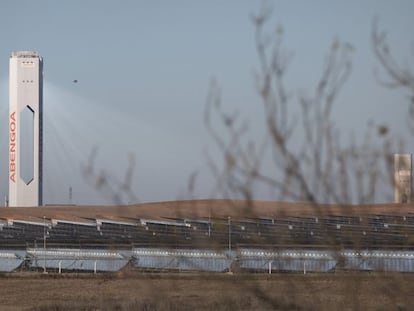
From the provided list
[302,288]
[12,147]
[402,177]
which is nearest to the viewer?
[402,177]

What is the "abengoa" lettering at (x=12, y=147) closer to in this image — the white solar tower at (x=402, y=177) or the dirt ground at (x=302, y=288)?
the dirt ground at (x=302, y=288)

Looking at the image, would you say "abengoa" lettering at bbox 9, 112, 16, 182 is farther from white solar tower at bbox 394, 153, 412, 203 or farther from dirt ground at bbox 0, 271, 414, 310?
white solar tower at bbox 394, 153, 412, 203

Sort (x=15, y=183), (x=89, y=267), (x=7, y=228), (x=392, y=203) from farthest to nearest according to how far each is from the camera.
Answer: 1. (x=15, y=183)
2. (x=7, y=228)
3. (x=89, y=267)
4. (x=392, y=203)

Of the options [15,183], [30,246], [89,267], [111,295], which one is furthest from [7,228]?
[15,183]

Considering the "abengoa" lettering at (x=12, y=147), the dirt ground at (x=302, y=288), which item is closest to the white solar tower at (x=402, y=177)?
the dirt ground at (x=302, y=288)

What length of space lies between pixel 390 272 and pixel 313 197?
1.24 metres

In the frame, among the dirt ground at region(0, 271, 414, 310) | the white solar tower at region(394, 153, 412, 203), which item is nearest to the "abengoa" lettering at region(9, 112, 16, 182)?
the dirt ground at region(0, 271, 414, 310)

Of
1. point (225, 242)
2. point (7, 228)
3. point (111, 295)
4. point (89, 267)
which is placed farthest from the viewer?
point (7, 228)

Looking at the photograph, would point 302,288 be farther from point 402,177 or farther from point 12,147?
point 12,147

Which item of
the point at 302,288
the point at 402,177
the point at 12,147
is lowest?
the point at 302,288

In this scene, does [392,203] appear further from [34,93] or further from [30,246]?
[34,93]

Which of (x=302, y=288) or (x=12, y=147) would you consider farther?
(x=12, y=147)

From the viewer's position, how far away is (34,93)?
213ft

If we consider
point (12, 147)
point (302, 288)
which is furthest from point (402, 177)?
point (12, 147)
